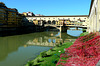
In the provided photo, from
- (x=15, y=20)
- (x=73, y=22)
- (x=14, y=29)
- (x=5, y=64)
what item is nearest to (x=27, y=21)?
(x=15, y=20)

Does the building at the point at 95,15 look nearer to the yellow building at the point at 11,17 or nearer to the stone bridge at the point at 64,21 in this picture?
the stone bridge at the point at 64,21

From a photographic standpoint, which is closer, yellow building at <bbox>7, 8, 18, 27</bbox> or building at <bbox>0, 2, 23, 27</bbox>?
building at <bbox>0, 2, 23, 27</bbox>

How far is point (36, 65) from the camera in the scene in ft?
27.0

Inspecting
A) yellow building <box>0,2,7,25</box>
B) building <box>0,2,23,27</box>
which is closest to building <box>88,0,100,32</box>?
building <box>0,2,23,27</box>

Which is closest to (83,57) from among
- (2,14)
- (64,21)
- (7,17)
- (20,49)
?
(20,49)

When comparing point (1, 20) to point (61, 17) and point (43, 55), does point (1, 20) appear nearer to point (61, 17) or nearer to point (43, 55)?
point (61, 17)

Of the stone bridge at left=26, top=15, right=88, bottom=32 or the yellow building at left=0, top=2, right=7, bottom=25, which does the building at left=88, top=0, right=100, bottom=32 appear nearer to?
the stone bridge at left=26, top=15, right=88, bottom=32

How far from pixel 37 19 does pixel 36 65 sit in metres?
61.7

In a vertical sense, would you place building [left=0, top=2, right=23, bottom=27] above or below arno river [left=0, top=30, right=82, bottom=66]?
above

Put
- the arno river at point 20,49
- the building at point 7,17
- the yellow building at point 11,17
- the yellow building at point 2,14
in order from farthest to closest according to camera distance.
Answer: the yellow building at point 11,17 → the building at point 7,17 → the yellow building at point 2,14 → the arno river at point 20,49

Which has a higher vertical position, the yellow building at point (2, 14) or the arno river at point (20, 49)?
the yellow building at point (2, 14)

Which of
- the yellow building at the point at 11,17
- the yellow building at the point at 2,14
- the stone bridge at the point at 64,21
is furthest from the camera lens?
the stone bridge at the point at 64,21

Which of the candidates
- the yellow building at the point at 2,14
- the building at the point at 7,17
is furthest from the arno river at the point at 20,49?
the building at the point at 7,17

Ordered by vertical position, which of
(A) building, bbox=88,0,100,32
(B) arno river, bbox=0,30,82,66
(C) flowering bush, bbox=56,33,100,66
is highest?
(A) building, bbox=88,0,100,32
